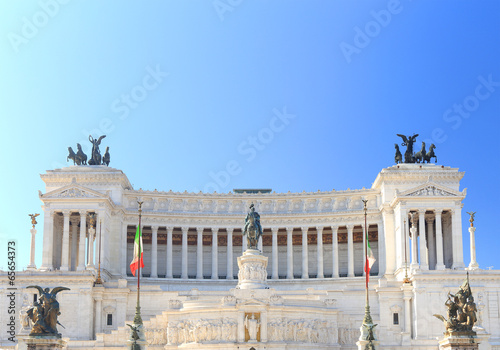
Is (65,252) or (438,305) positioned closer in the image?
(438,305)

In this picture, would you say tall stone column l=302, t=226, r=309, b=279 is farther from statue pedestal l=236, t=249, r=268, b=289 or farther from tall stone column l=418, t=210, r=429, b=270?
statue pedestal l=236, t=249, r=268, b=289

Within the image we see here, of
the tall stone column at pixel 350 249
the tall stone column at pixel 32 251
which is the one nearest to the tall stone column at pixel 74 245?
the tall stone column at pixel 32 251

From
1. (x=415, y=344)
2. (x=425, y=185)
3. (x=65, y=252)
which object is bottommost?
(x=415, y=344)

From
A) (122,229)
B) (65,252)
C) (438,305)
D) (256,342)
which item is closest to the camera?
(256,342)

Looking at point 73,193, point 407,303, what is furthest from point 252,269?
point 73,193

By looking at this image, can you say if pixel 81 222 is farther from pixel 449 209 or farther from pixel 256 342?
pixel 449 209

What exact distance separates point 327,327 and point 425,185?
23.8 m

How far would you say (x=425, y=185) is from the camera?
299 ft

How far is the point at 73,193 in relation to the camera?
9094 centimetres

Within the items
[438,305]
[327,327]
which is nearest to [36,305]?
[327,327]

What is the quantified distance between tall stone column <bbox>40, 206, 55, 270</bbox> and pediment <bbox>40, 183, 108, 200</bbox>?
1.46 metres

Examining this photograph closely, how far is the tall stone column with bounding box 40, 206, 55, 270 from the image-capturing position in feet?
295

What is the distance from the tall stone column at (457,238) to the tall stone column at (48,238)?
42078mm

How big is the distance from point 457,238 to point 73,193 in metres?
40.7
